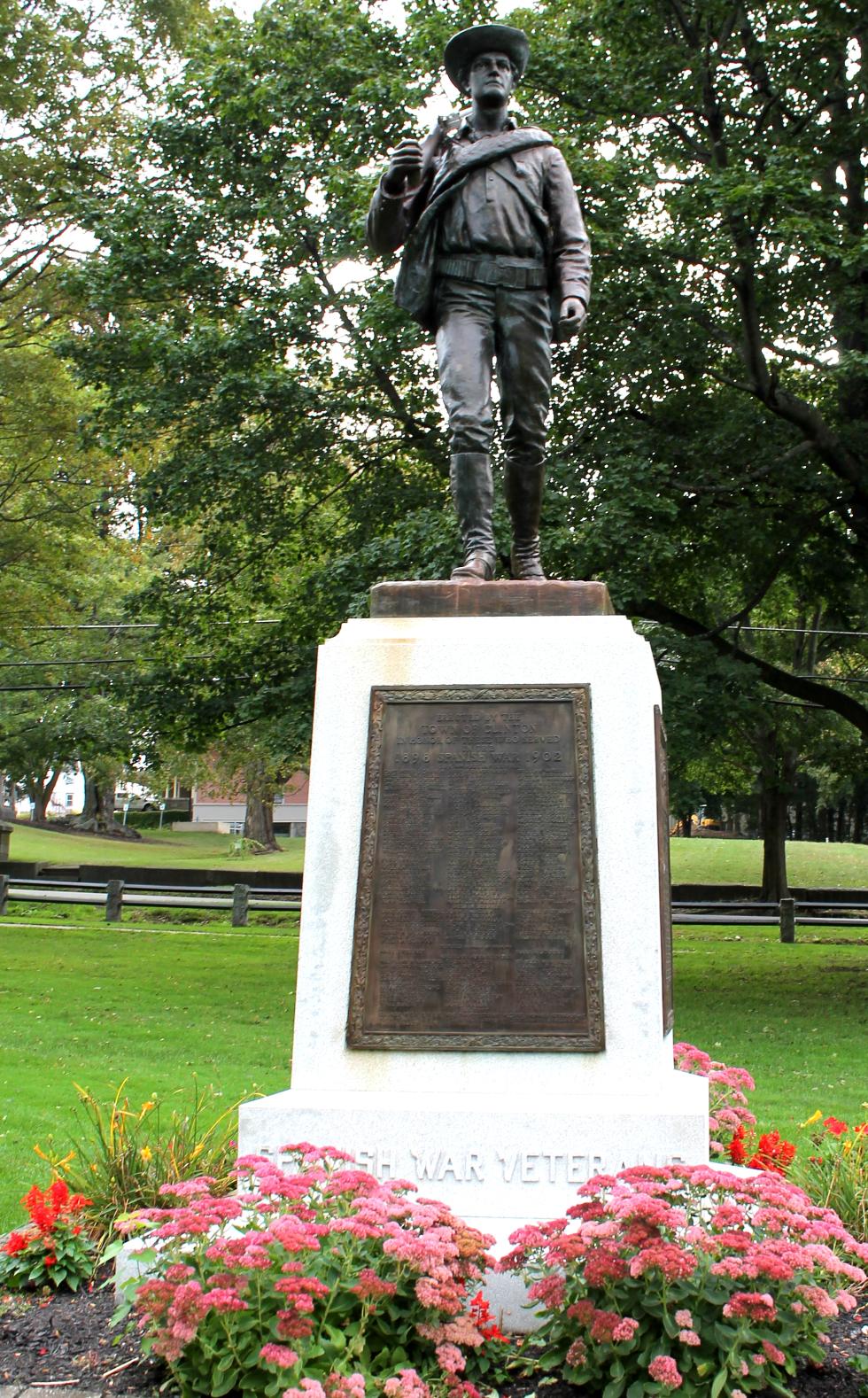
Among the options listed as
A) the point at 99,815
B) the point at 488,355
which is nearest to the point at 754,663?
the point at 488,355

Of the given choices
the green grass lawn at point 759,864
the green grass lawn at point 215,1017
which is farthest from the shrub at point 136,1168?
the green grass lawn at point 759,864

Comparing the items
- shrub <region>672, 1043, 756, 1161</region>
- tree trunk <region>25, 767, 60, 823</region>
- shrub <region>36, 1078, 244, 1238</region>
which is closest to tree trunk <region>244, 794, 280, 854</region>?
tree trunk <region>25, 767, 60, 823</region>

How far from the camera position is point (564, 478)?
15367 millimetres

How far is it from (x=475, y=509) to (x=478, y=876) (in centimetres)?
171

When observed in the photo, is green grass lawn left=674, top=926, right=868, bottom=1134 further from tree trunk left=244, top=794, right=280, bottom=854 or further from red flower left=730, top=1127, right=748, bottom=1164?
tree trunk left=244, top=794, right=280, bottom=854

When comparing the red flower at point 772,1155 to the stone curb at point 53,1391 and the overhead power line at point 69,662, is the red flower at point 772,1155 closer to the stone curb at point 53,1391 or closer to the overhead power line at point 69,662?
the stone curb at point 53,1391

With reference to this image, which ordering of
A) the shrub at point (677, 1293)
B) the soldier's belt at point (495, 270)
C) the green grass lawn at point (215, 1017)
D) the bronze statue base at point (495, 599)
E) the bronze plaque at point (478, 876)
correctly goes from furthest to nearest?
the green grass lawn at point (215, 1017) < the soldier's belt at point (495, 270) < the bronze statue base at point (495, 599) < the bronze plaque at point (478, 876) < the shrub at point (677, 1293)

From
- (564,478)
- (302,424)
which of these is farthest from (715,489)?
(302,424)

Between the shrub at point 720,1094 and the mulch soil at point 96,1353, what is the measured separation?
1.32 m

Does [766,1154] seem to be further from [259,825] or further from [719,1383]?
[259,825]

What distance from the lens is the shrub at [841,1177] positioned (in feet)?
19.3

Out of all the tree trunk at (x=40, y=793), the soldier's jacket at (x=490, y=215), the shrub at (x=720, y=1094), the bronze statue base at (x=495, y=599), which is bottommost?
the shrub at (x=720, y=1094)

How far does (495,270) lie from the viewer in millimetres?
6277

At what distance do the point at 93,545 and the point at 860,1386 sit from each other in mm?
23383
